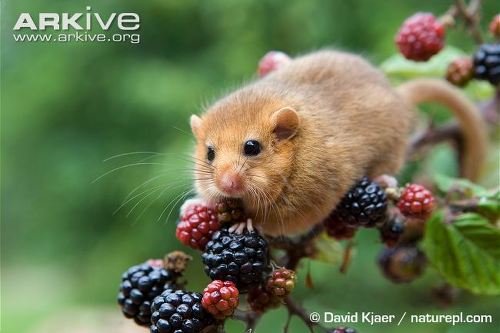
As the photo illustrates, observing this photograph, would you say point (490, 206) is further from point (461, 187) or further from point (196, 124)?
point (196, 124)

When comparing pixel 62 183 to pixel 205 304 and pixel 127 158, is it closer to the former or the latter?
pixel 127 158

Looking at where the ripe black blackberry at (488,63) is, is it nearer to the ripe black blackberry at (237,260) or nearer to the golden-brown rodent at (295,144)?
the golden-brown rodent at (295,144)

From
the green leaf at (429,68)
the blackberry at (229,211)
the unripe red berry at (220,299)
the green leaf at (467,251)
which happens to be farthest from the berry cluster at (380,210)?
the green leaf at (429,68)

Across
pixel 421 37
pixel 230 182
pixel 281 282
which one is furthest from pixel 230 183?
pixel 421 37

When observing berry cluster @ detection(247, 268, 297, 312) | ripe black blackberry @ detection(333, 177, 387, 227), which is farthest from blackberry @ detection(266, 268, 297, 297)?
ripe black blackberry @ detection(333, 177, 387, 227)

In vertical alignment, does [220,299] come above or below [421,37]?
below

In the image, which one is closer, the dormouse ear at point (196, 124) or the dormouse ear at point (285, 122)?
the dormouse ear at point (285, 122)

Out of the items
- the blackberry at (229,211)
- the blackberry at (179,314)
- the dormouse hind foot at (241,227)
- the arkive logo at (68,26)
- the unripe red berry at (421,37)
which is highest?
the arkive logo at (68,26)
